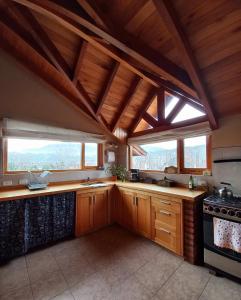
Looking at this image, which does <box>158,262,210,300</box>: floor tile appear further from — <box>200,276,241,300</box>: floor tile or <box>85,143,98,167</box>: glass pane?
<box>85,143,98,167</box>: glass pane

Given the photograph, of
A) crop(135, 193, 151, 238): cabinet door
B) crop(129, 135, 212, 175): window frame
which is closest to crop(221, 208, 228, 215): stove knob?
crop(129, 135, 212, 175): window frame

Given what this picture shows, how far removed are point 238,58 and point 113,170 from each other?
10.2 ft

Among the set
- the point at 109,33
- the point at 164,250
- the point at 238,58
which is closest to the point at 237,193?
the point at 164,250

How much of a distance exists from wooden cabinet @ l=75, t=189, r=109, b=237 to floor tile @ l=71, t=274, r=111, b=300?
1091 millimetres

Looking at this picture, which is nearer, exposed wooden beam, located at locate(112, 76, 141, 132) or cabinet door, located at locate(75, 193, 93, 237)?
cabinet door, located at locate(75, 193, 93, 237)

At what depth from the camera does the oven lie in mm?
1769

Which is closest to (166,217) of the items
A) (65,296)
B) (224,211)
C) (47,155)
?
(224,211)

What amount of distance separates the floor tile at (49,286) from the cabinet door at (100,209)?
3.96 ft

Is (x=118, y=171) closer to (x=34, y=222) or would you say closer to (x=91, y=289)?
(x=34, y=222)

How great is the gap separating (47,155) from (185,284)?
116 inches

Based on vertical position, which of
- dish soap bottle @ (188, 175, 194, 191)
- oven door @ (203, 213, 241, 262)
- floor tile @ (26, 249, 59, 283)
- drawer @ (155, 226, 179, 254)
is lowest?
floor tile @ (26, 249, 59, 283)

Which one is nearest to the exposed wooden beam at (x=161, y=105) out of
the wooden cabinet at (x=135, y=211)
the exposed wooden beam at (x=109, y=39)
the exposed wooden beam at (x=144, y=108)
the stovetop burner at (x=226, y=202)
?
the exposed wooden beam at (x=144, y=108)

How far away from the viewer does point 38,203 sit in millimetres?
2430

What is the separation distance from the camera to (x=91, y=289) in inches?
66.4
